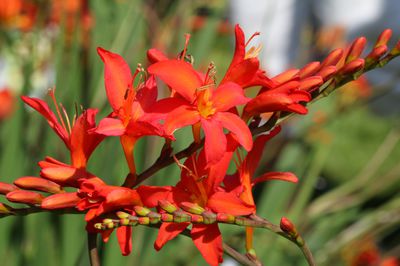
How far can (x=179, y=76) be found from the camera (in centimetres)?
47

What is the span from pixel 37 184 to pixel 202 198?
0.11 metres

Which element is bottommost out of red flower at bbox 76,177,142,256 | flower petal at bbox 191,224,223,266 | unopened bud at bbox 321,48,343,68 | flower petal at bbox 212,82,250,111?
flower petal at bbox 191,224,223,266

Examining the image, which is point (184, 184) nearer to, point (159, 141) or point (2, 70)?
point (159, 141)

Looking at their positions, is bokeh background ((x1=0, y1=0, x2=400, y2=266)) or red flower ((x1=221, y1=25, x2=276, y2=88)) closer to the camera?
red flower ((x1=221, y1=25, x2=276, y2=88))

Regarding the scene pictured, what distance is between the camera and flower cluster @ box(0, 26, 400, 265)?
44cm

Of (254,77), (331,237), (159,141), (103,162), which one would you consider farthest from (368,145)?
(254,77)

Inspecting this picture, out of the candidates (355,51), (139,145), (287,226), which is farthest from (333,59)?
(139,145)

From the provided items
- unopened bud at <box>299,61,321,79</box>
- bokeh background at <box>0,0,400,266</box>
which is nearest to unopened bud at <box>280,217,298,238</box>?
unopened bud at <box>299,61,321,79</box>

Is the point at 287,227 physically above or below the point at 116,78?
below

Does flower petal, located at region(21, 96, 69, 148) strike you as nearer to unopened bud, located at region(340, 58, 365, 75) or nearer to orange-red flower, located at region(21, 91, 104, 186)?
orange-red flower, located at region(21, 91, 104, 186)

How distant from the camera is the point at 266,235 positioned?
1199mm

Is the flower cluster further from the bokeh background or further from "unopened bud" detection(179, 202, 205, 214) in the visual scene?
the bokeh background

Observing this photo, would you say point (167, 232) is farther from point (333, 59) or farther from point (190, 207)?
point (333, 59)

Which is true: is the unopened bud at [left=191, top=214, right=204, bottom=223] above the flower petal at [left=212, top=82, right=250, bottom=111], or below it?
below
